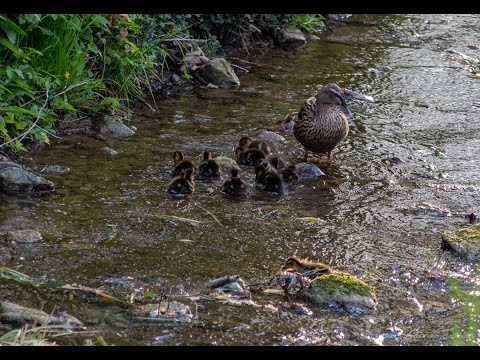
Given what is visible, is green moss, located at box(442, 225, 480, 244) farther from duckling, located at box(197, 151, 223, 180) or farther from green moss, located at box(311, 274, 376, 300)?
duckling, located at box(197, 151, 223, 180)

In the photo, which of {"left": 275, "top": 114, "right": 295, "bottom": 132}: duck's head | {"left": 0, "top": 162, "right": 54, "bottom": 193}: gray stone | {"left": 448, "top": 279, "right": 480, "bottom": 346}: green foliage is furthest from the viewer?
{"left": 275, "top": 114, "right": 295, "bottom": 132}: duck's head

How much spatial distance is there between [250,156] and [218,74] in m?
2.18

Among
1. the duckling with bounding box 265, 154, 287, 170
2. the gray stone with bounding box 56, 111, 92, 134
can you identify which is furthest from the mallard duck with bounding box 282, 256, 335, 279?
the gray stone with bounding box 56, 111, 92, 134

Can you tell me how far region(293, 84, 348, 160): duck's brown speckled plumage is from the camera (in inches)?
260

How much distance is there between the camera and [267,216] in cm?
531

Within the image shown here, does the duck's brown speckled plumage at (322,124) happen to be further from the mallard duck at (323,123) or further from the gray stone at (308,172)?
the gray stone at (308,172)

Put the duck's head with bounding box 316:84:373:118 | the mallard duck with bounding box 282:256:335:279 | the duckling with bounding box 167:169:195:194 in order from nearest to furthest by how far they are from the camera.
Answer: the mallard duck with bounding box 282:256:335:279, the duckling with bounding box 167:169:195:194, the duck's head with bounding box 316:84:373:118

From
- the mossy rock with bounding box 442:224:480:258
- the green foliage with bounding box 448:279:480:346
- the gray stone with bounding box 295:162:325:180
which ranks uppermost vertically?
the green foliage with bounding box 448:279:480:346

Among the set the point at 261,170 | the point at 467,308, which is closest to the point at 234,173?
the point at 261,170

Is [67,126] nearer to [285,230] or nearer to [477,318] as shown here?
[285,230]

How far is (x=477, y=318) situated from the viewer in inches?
148

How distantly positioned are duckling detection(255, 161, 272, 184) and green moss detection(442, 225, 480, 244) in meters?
1.47

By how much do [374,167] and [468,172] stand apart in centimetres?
75

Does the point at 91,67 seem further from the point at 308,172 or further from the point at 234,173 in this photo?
the point at 308,172
